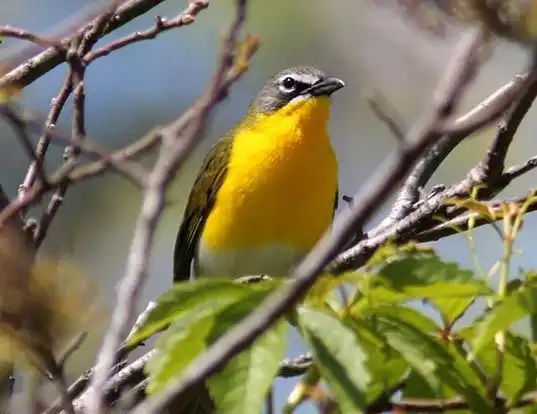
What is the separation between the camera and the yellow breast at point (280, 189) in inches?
178

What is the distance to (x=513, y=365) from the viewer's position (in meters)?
1.68

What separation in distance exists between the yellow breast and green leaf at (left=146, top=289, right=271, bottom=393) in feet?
9.51

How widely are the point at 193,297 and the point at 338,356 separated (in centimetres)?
26

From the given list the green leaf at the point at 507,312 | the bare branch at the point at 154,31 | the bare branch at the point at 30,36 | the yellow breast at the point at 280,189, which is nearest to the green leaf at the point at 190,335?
the green leaf at the point at 507,312

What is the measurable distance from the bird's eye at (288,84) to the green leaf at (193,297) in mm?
3396

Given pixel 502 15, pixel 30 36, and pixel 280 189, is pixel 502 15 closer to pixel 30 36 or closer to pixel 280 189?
pixel 30 36

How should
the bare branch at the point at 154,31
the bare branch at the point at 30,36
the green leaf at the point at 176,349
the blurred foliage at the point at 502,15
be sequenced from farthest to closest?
the bare branch at the point at 154,31, the bare branch at the point at 30,36, the green leaf at the point at 176,349, the blurred foliage at the point at 502,15

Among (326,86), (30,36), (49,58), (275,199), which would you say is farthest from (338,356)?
(326,86)

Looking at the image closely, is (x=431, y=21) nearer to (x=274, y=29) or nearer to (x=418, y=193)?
(x=418, y=193)

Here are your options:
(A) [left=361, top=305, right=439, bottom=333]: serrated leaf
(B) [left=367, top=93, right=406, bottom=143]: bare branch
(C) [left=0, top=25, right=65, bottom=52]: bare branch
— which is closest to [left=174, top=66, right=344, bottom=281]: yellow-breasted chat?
(C) [left=0, top=25, right=65, bottom=52]: bare branch

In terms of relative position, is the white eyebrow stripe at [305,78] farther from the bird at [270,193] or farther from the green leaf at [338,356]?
the green leaf at [338,356]

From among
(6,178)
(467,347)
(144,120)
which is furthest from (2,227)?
(144,120)

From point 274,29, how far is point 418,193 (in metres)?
4.57

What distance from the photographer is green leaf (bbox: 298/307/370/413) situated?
1.43 metres
